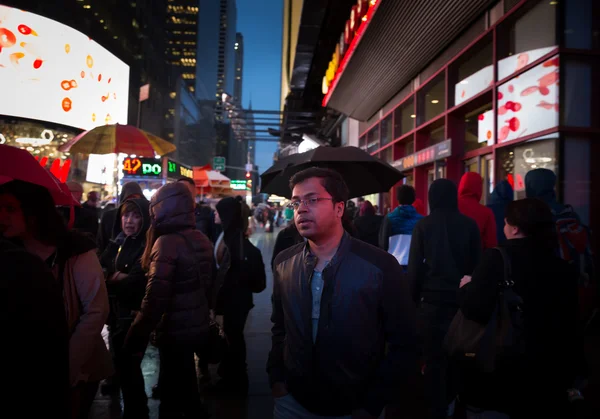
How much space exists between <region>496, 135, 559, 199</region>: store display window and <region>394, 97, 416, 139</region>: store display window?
19.5 ft

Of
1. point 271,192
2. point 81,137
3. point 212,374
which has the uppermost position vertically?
point 81,137

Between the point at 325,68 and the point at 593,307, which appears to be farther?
the point at 325,68

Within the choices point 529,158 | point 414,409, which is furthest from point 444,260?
point 529,158

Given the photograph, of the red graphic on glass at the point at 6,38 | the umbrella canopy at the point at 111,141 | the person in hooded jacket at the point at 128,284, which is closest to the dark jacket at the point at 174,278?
the person in hooded jacket at the point at 128,284

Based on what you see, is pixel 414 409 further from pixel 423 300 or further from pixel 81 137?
pixel 81 137

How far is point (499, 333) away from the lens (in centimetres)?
246

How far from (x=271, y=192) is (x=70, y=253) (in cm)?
337

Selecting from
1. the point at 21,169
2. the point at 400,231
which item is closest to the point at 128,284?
the point at 21,169

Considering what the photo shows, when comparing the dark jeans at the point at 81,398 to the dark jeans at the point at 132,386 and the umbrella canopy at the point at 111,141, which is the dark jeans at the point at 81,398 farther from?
the umbrella canopy at the point at 111,141

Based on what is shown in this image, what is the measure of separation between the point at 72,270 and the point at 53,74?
25.3 metres

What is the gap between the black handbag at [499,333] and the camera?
244cm

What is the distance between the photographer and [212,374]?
528 cm

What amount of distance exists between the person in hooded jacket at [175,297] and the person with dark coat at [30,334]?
1.93 meters

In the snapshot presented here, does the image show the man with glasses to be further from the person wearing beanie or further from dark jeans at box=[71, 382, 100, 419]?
the person wearing beanie
